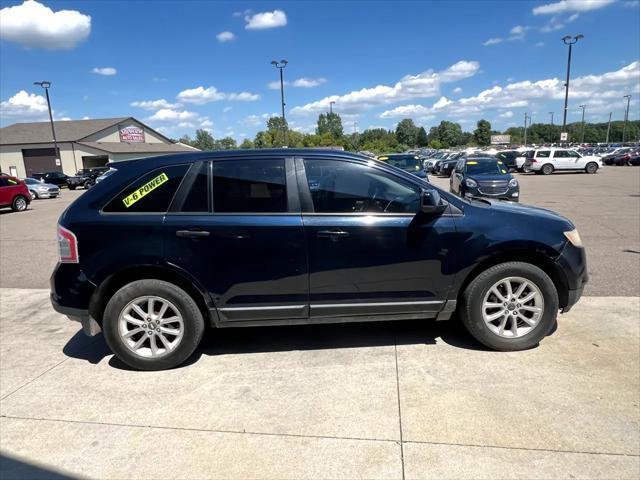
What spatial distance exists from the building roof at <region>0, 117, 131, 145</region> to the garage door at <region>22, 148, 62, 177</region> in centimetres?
115

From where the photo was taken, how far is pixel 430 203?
133 inches

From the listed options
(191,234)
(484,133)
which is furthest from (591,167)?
(484,133)

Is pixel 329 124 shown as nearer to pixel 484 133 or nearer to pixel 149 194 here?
pixel 484 133

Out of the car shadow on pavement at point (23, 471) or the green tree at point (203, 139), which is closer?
the car shadow on pavement at point (23, 471)

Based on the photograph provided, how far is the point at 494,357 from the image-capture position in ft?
11.8

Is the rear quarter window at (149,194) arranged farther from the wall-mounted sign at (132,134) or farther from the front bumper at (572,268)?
the wall-mounted sign at (132,134)

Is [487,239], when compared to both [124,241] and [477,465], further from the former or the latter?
[124,241]

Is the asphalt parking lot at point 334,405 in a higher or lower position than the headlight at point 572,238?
lower

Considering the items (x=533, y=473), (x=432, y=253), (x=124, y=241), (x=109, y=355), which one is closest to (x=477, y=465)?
(x=533, y=473)

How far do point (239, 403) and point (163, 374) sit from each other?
870 mm

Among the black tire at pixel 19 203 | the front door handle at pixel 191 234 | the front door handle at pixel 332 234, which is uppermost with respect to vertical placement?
the front door handle at pixel 191 234

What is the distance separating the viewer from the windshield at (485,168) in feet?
50.3

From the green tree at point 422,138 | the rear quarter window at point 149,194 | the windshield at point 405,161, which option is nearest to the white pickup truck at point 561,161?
the windshield at point 405,161

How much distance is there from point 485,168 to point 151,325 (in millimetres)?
14640
